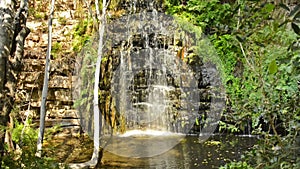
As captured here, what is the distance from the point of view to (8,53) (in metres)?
1.53

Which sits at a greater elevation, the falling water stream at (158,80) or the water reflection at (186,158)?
the falling water stream at (158,80)

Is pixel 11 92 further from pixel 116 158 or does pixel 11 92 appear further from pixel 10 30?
pixel 116 158

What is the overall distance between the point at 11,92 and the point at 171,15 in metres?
6.54

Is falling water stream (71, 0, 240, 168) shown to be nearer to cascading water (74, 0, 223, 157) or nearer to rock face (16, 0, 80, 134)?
cascading water (74, 0, 223, 157)

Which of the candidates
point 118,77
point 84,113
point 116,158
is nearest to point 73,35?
point 118,77

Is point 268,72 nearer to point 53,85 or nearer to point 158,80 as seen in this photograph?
point 158,80

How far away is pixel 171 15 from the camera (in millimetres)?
7805

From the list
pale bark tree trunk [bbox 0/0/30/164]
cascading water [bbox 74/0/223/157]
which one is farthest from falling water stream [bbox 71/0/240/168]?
pale bark tree trunk [bbox 0/0/30/164]

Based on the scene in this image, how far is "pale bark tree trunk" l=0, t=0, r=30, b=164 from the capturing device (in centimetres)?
152

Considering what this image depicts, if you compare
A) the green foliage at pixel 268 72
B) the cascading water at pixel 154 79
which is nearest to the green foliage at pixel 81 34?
the cascading water at pixel 154 79

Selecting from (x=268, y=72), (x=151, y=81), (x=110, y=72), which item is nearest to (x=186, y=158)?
(x=151, y=81)

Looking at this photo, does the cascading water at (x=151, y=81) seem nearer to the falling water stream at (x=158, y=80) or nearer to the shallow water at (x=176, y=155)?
the falling water stream at (x=158, y=80)

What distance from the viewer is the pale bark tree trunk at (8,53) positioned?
1517mm

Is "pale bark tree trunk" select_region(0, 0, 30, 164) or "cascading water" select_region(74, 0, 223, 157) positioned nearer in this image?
"pale bark tree trunk" select_region(0, 0, 30, 164)
